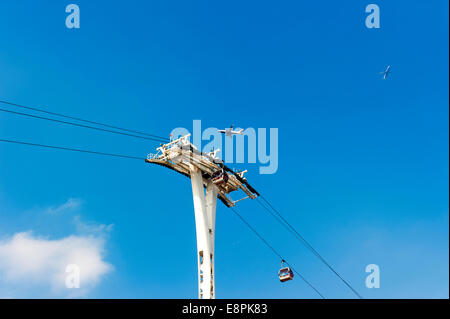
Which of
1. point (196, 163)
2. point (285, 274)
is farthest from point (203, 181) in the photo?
point (285, 274)

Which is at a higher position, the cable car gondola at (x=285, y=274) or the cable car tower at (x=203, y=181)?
the cable car tower at (x=203, y=181)

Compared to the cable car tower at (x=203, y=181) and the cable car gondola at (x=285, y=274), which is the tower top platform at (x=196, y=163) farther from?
A: the cable car gondola at (x=285, y=274)

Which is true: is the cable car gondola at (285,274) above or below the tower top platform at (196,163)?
below

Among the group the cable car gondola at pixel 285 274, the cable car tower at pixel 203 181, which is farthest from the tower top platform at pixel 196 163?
the cable car gondola at pixel 285 274

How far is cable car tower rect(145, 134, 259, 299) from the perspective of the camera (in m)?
39.3

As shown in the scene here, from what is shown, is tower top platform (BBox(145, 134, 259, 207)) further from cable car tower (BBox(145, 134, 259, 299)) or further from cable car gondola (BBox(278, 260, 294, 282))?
cable car gondola (BBox(278, 260, 294, 282))

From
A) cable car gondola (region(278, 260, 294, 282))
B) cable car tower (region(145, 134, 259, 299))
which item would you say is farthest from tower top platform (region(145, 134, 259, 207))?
cable car gondola (region(278, 260, 294, 282))

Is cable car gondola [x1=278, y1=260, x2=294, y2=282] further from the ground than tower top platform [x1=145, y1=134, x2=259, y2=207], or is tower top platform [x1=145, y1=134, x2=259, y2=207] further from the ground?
tower top platform [x1=145, y1=134, x2=259, y2=207]

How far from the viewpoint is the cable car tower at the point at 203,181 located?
129ft

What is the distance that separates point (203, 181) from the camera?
4509cm

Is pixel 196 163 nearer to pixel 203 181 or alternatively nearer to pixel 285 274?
pixel 203 181
